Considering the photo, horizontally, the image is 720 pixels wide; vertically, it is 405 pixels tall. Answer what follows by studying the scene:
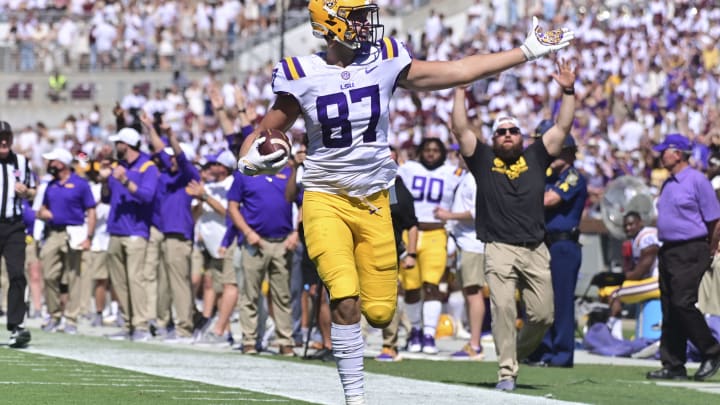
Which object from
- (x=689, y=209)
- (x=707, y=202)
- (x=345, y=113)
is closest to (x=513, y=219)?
(x=689, y=209)

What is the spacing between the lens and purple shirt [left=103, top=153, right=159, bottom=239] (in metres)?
16.6

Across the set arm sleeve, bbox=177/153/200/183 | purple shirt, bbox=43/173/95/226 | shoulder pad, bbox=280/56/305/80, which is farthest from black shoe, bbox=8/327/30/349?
shoulder pad, bbox=280/56/305/80

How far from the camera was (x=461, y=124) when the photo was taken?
452 inches

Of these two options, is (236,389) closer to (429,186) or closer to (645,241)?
(429,186)

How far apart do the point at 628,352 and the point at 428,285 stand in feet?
6.76

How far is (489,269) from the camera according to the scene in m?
11.7

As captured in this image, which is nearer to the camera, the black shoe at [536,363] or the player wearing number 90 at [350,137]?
the player wearing number 90 at [350,137]

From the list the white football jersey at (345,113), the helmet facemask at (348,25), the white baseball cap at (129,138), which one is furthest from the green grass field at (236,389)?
the white baseball cap at (129,138)

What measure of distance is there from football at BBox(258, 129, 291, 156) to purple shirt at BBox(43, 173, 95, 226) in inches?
363

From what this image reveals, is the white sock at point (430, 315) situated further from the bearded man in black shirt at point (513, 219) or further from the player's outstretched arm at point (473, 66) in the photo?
the player's outstretched arm at point (473, 66)

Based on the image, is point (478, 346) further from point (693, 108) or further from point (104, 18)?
point (104, 18)

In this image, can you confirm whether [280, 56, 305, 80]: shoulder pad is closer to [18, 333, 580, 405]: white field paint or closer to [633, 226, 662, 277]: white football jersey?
[18, 333, 580, 405]: white field paint

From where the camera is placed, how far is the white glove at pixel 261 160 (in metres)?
8.38

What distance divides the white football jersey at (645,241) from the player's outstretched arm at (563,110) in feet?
15.2
